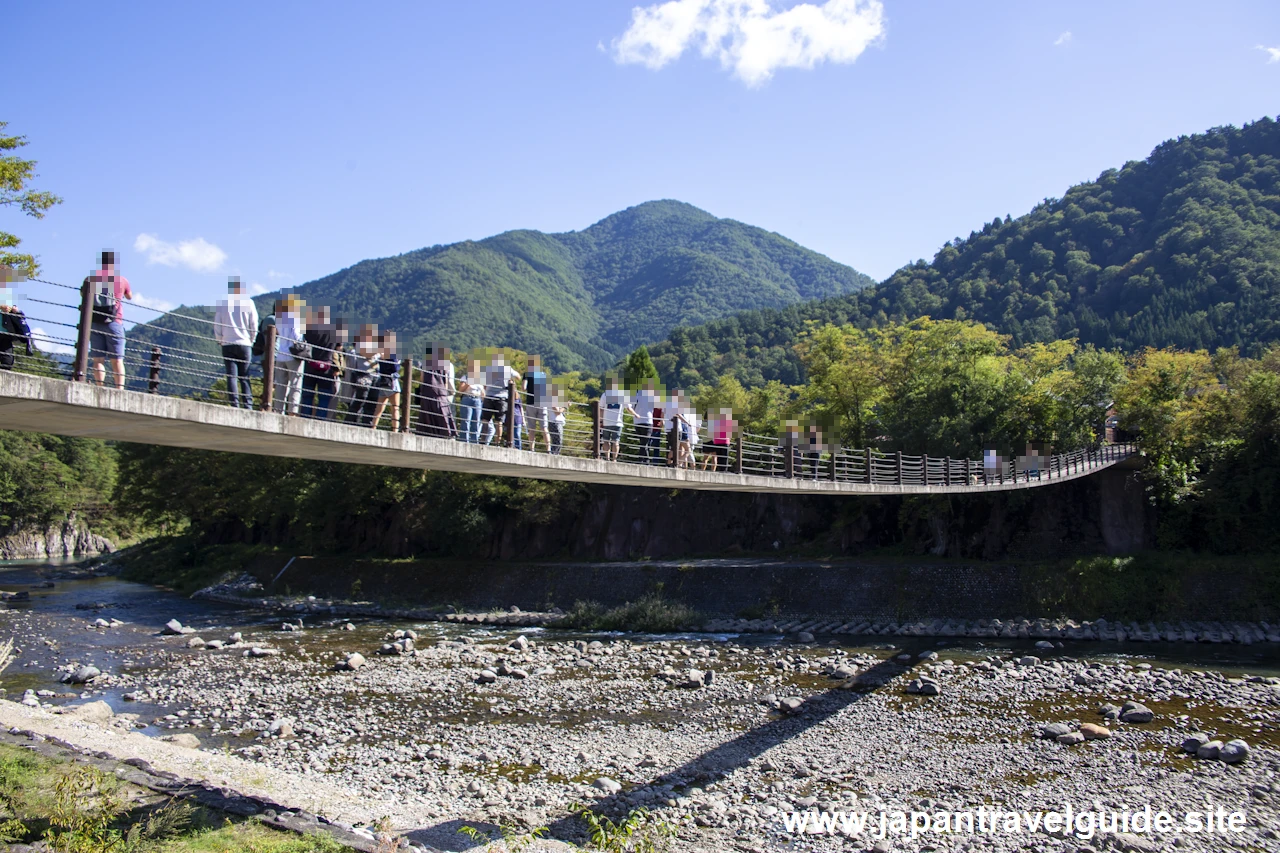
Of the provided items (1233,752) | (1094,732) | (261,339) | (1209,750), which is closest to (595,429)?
(261,339)

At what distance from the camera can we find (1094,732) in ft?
34.9

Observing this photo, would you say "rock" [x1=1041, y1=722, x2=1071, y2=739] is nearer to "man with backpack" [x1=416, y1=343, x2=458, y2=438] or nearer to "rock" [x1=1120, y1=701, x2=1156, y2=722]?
"rock" [x1=1120, y1=701, x2=1156, y2=722]

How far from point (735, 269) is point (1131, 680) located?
15316 centimetres

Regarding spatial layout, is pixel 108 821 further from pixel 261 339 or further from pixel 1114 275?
pixel 1114 275

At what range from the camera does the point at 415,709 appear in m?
12.3

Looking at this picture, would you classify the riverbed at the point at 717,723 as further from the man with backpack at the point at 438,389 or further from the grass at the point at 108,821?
the man with backpack at the point at 438,389

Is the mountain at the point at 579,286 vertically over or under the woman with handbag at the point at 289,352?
over

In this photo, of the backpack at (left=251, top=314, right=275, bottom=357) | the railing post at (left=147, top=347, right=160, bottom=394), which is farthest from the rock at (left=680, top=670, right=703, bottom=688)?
the railing post at (left=147, top=347, right=160, bottom=394)

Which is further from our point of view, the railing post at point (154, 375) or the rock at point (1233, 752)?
the rock at point (1233, 752)

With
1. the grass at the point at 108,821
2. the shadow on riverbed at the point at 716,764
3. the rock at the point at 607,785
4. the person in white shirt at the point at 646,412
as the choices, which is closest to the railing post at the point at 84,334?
the grass at the point at 108,821

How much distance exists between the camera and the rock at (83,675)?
1406 centimetres

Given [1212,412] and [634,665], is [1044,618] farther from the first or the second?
[634,665]

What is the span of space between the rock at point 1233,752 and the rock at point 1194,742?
24cm

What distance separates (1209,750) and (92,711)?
14668 millimetres
